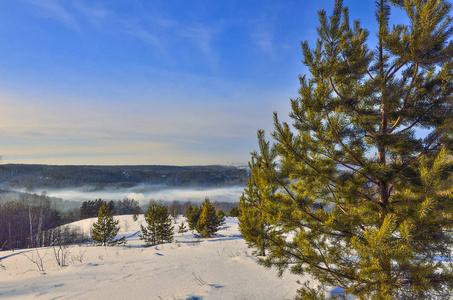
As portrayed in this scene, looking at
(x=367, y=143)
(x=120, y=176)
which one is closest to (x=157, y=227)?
(x=367, y=143)

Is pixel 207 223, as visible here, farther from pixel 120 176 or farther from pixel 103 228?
pixel 120 176

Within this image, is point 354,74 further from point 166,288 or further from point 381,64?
point 166,288

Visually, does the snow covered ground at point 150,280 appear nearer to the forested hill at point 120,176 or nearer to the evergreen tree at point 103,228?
the evergreen tree at point 103,228

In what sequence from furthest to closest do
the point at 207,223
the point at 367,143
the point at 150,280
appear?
the point at 207,223 → the point at 150,280 → the point at 367,143

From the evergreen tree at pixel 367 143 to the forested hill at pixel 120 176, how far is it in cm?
11902

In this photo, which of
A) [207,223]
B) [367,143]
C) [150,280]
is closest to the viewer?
[367,143]

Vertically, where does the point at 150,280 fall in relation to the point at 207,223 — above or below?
above

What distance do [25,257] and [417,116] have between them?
11482 millimetres

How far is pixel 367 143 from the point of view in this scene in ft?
10.7

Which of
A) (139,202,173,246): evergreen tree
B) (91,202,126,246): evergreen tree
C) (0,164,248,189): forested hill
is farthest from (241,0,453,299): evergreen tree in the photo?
(0,164,248,189): forested hill

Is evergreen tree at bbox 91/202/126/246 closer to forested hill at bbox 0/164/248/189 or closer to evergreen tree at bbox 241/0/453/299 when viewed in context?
evergreen tree at bbox 241/0/453/299

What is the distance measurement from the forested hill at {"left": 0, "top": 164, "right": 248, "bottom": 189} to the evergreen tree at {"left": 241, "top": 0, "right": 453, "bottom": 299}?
119021 millimetres

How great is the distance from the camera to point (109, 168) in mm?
152625

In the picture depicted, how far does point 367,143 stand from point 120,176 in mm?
175192
